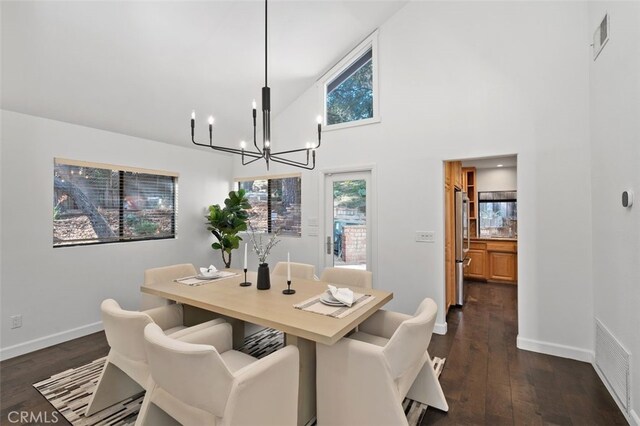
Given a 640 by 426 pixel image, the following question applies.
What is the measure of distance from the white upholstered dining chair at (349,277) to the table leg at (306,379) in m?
0.86

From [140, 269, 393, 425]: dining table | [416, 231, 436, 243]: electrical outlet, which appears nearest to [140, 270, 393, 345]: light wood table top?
[140, 269, 393, 425]: dining table

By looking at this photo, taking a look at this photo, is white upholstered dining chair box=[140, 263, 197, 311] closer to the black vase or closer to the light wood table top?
the light wood table top

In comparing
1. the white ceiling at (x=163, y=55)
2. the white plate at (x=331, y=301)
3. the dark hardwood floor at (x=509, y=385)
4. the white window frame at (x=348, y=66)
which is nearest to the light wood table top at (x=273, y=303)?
the white plate at (x=331, y=301)

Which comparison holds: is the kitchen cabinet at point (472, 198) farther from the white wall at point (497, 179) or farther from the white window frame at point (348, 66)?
the white window frame at point (348, 66)

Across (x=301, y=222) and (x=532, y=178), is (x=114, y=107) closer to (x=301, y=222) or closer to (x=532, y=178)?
(x=301, y=222)

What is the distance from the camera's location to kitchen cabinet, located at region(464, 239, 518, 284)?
5637mm

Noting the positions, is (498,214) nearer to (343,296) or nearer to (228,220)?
(228,220)

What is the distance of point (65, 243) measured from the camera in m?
3.34

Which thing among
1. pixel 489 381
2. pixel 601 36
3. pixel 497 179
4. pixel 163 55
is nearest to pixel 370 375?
pixel 489 381

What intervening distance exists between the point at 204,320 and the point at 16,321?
1959mm

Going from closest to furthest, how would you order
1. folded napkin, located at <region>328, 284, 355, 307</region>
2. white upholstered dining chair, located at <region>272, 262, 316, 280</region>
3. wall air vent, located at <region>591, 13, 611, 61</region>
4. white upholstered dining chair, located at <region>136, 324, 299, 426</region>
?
white upholstered dining chair, located at <region>136, 324, 299, 426</region> → folded napkin, located at <region>328, 284, 355, 307</region> → wall air vent, located at <region>591, 13, 611, 61</region> → white upholstered dining chair, located at <region>272, 262, 316, 280</region>

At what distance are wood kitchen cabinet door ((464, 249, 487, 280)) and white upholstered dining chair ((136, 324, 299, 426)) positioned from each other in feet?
17.7

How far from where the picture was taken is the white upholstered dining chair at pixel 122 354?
1.76 m

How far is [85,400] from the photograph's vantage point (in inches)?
86.9
